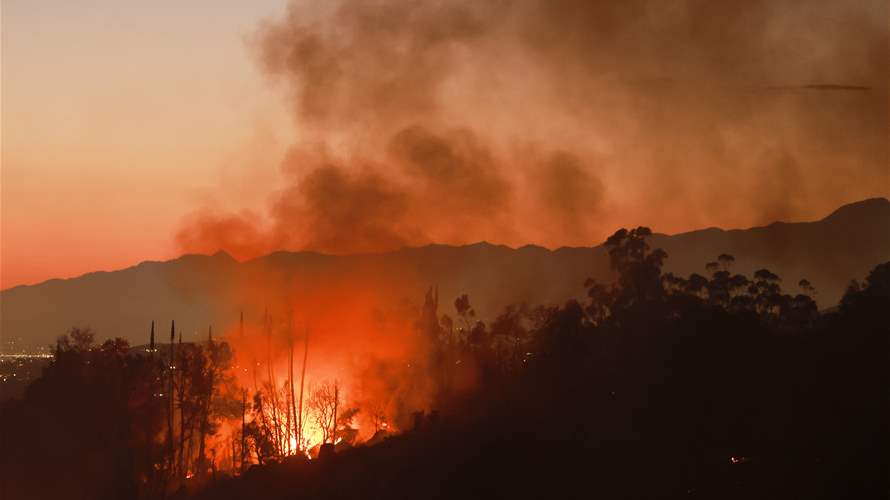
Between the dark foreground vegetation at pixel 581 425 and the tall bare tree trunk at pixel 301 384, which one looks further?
the tall bare tree trunk at pixel 301 384

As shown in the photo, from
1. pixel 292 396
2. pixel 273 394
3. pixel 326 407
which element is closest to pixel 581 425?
pixel 326 407

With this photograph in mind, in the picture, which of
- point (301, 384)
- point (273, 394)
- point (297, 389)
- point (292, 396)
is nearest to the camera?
point (292, 396)

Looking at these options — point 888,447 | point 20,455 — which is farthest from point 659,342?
point 20,455

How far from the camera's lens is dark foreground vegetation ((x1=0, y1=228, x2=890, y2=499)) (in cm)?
5044

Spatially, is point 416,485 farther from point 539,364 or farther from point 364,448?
point 539,364

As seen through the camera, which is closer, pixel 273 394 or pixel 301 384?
pixel 273 394

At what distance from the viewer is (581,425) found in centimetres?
5941

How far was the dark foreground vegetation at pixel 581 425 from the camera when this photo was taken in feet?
165

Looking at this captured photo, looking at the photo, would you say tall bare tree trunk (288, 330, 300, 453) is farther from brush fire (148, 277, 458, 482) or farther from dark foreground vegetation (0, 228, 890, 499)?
dark foreground vegetation (0, 228, 890, 499)

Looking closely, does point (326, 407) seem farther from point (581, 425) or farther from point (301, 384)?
point (581, 425)

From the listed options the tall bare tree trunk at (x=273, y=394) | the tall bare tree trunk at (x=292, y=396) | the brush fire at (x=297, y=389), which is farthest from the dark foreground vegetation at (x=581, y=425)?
the tall bare tree trunk at (x=292, y=396)

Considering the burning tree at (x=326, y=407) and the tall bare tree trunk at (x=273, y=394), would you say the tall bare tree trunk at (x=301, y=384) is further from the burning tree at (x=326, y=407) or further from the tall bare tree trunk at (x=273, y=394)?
the tall bare tree trunk at (x=273, y=394)

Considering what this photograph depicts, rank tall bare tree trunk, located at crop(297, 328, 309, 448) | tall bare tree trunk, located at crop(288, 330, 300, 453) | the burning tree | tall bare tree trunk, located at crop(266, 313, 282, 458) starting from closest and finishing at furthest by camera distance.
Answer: tall bare tree trunk, located at crop(266, 313, 282, 458)
tall bare tree trunk, located at crop(288, 330, 300, 453)
tall bare tree trunk, located at crop(297, 328, 309, 448)
the burning tree

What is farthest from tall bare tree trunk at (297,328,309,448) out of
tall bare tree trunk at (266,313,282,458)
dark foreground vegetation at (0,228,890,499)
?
dark foreground vegetation at (0,228,890,499)
